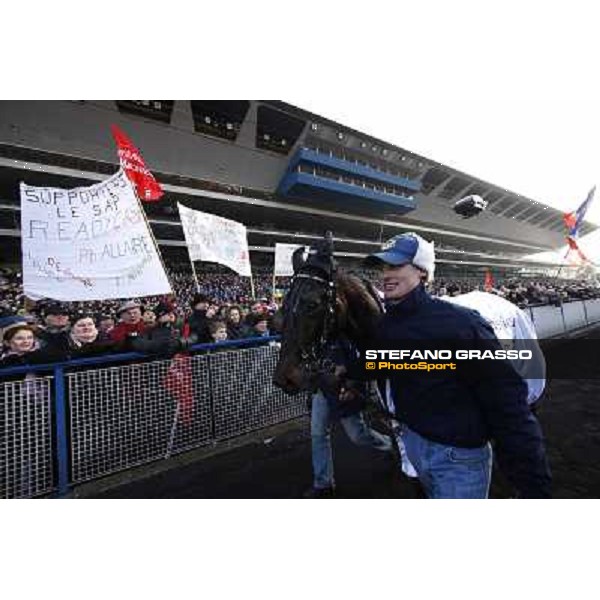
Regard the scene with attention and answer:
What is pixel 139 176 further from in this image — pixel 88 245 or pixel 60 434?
pixel 60 434

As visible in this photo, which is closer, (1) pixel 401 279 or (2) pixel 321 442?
(1) pixel 401 279

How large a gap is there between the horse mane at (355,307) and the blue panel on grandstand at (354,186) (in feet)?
5.48

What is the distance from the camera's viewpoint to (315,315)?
2344 mm

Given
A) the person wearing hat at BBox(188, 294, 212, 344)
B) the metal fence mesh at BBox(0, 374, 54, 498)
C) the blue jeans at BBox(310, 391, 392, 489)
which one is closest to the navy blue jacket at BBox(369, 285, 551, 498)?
the blue jeans at BBox(310, 391, 392, 489)

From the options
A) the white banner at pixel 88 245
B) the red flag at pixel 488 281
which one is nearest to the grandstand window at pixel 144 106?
the white banner at pixel 88 245

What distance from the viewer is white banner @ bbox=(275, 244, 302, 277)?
6361 millimetres

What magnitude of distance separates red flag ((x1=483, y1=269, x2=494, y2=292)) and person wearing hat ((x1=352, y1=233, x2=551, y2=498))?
87.7 inches

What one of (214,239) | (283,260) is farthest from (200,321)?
(283,260)

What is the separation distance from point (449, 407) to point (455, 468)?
0.91 feet

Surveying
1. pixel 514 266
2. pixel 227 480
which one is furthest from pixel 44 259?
pixel 514 266

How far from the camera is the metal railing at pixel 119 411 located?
339cm

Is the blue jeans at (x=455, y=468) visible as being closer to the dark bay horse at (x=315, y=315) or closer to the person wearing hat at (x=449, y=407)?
the person wearing hat at (x=449, y=407)

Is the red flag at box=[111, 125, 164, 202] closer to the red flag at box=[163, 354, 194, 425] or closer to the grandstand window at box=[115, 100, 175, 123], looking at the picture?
the grandstand window at box=[115, 100, 175, 123]

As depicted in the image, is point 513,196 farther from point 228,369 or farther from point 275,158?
point 275,158
